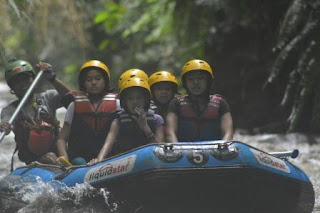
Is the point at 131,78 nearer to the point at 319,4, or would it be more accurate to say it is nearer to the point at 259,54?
the point at 319,4

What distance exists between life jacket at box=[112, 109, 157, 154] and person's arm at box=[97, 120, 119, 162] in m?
0.05

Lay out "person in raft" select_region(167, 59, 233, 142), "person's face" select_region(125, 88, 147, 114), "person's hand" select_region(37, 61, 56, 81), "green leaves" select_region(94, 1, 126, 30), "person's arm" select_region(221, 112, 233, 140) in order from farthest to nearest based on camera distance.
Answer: "green leaves" select_region(94, 1, 126, 30) < "person's hand" select_region(37, 61, 56, 81) < "person in raft" select_region(167, 59, 233, 142) < "person's arm" select_region(221, 112, 233, 140) < "person's face" select_region(125, 88, 147, 114)

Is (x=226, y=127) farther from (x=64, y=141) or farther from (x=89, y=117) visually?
(x=64, y=141)

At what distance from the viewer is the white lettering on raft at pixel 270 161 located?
6047 millimetres

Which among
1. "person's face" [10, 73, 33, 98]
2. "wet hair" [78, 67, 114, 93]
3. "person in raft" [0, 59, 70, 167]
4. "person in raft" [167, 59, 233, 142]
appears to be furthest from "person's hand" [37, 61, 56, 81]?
"person in raft" [167, 59, 233, 142]

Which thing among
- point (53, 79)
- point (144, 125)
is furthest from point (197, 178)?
point (53, 79)

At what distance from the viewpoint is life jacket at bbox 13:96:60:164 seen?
7.79 meters

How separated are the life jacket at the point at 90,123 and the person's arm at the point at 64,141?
0.07 meters

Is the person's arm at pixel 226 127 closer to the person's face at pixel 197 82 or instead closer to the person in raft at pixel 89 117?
A: the person's face at pixel 197 82

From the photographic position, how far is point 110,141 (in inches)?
273

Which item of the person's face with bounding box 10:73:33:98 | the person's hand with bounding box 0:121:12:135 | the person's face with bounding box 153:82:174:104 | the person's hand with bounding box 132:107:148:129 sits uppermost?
the person's face with bounding box 10:73:33:98

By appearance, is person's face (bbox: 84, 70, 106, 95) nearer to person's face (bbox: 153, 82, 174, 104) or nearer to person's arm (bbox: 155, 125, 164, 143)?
person's face (bbox: 153, 82, 174, 104)

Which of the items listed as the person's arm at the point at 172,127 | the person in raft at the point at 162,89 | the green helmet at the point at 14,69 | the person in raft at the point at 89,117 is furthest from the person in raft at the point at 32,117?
the person's arm at the point at 172,127

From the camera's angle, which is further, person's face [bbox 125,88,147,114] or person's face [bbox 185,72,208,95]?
person's face [bbox 185,72,208,95]
